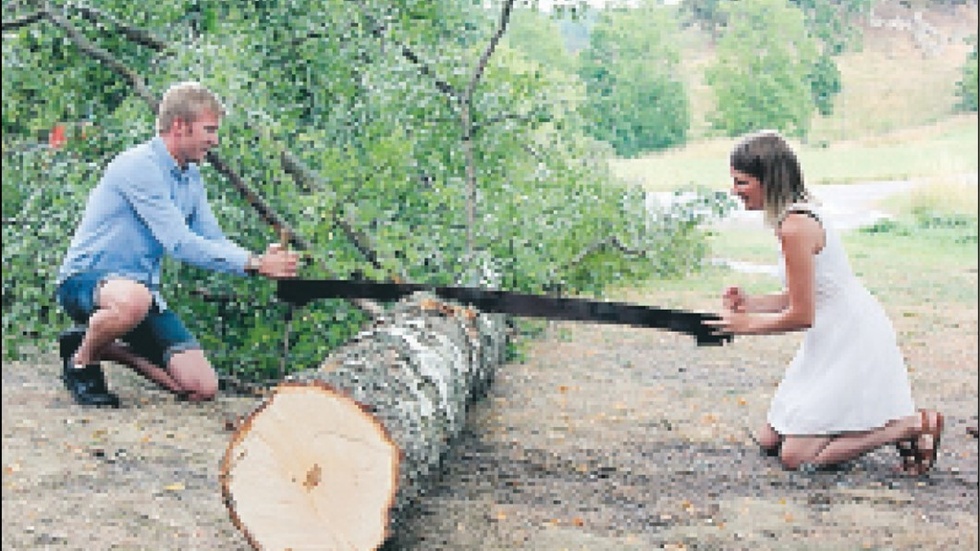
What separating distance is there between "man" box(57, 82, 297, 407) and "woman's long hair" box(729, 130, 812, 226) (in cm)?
202

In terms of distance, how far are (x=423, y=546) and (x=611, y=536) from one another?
0.63m

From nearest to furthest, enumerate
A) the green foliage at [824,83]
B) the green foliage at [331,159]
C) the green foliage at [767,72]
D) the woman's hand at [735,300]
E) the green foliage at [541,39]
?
the woman's hand at [735,300] < the green foliage at [331,159] < the green foliage at [541,39] < the green foliage at [767,72] < the green foliage at [824,83]

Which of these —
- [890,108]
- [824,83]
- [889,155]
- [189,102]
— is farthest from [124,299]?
[890,108]

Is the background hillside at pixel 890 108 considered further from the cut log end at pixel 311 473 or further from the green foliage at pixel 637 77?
the cut log end at pixel 311 473

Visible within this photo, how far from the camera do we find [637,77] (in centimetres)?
1538

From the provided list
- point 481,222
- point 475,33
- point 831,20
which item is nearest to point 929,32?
point 831,20

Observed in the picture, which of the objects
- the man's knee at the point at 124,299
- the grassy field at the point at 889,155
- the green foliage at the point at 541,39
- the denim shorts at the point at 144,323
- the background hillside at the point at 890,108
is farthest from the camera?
the background hillside at the point at 890,108

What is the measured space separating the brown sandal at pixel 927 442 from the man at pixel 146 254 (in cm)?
274

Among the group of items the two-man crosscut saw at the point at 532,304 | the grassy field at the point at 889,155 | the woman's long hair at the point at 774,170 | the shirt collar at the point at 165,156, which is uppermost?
the woman's long hair at the point at 774,170

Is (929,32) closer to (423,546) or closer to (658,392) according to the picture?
(658,392)

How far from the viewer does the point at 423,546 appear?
375 centimetres

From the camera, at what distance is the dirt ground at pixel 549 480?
388cm

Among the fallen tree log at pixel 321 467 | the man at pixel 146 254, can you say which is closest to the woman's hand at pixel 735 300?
the fallen tree log at pixel 321 467

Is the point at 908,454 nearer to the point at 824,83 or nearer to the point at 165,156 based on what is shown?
the point at 165,156
